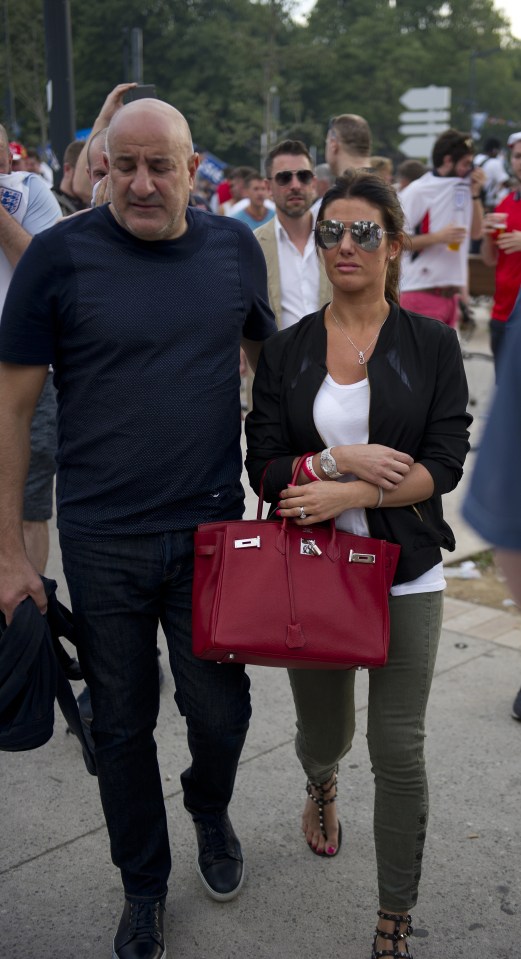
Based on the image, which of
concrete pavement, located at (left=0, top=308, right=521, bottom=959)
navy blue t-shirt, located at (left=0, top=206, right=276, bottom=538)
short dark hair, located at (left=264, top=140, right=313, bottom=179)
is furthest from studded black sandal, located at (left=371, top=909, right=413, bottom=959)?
short dark hair, located at (left=264, top=140, right=313, bottom=179)

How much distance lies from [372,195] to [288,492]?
0.78 m

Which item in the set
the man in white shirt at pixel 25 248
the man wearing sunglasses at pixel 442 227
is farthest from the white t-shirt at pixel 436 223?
the man in white shirt at pixel 25 248

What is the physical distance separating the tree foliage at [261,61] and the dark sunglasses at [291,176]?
42.5m

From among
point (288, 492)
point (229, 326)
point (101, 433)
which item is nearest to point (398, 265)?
point (229, 326)

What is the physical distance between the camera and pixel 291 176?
5.15m

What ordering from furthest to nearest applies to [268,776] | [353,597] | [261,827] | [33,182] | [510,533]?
[33,182], [268,776], [261,827], [353,597], [510,533]

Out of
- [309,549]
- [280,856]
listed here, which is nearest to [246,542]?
[309,549]

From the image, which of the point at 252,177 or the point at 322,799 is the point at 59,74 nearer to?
the point at 252,177

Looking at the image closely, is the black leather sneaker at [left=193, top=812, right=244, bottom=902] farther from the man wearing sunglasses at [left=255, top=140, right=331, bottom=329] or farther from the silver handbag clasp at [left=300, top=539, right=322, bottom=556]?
the man wearing sunglasses at [left=255, top=140, right=331, bottom=329]

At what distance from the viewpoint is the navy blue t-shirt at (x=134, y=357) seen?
96.9 inches

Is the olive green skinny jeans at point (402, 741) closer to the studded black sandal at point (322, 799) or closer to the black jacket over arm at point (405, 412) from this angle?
the black jacket over arm at point (405, 412)

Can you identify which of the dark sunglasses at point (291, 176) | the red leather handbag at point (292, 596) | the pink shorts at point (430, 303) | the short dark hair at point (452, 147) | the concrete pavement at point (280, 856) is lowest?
the concrete pavement at point (280, 856)

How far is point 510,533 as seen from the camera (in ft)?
4.22

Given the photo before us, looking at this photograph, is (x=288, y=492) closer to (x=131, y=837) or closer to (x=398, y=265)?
(x=398, y=265)
